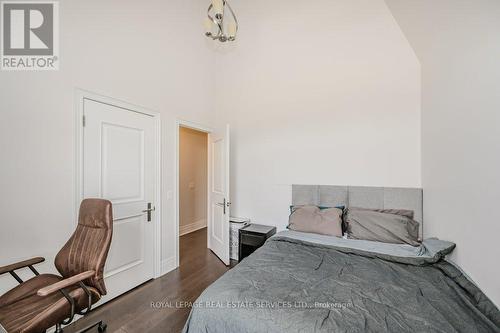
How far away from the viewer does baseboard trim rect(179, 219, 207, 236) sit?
443 cm

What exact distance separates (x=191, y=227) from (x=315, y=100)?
367 cm

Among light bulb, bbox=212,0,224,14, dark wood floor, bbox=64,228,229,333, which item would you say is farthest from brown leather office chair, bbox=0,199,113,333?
light bulb, bbox=212,0,224,14

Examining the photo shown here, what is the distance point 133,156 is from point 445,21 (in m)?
3.26

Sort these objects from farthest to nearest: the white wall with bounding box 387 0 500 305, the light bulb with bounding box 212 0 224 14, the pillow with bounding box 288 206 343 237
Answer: the pillow with bounding box 288 206 343 237
the light bulb with bounding box 212 0 224 14
the white wall with bounding box 387 0 500 305

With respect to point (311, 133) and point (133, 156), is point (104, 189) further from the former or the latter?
point (311, 133)

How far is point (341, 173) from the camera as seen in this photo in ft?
9.29

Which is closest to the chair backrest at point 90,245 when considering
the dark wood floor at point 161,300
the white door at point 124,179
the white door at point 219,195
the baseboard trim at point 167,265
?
the white door at point 124,179

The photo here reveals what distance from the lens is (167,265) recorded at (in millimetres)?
2789

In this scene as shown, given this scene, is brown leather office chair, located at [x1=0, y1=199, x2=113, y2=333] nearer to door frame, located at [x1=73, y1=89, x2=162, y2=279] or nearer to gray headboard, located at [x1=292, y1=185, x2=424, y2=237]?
door frame, located at [x1=73, y1=89, x2=162, y2=279]

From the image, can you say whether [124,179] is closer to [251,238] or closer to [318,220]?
[251,238]

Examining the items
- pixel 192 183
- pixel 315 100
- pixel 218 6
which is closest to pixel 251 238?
pixel 315 100

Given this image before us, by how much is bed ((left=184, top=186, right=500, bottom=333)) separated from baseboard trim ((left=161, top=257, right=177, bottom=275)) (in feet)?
5.20

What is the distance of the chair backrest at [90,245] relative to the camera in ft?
5.00

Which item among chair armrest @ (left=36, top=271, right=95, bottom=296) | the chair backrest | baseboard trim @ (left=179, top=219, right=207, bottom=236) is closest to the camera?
chair armrest @ (left=36, top=271, right=95, bottom=296)
